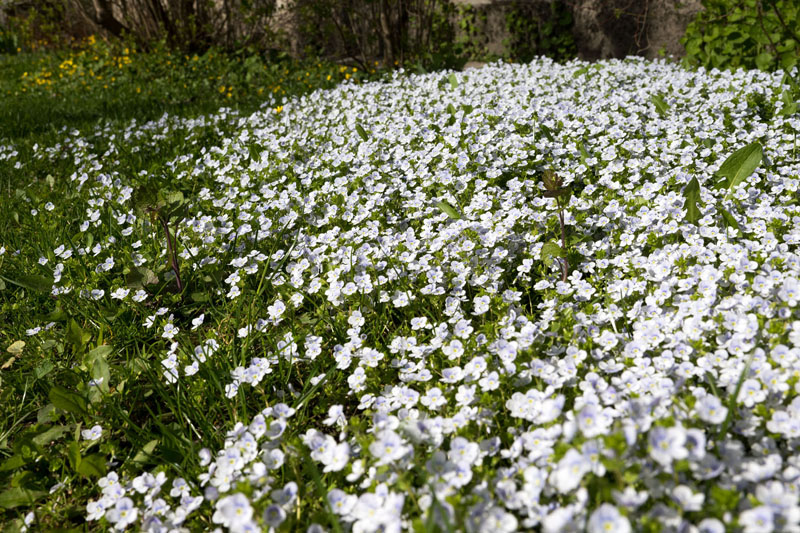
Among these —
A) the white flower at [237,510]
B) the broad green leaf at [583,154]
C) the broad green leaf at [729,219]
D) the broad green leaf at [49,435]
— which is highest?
the broad green leaf at [583,154]

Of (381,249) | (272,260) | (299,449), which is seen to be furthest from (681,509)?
(272,260)

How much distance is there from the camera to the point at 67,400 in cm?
229

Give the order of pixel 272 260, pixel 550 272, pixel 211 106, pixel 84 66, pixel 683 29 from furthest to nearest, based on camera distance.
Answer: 1. pixel 84 66
2. pixel 683 29
3. pixel 211 106
4. pixel 272 260
5. pixel 550 272

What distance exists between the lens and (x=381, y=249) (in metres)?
3.02

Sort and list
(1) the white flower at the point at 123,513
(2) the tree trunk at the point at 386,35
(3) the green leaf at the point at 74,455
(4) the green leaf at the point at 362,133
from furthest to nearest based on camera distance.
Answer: (2) the tree trunk at the point at 386,35
(4) the green leaf at the point at 362,133
(3) the green leaf at the point at 74,455
(1) the white flower at the point at 123,513

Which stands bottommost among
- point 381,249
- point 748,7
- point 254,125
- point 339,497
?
point 339,497

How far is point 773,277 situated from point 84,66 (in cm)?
1102

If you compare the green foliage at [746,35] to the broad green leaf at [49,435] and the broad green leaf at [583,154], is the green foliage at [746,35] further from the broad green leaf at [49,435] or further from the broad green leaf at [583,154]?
the broad green leaf at [49,435]

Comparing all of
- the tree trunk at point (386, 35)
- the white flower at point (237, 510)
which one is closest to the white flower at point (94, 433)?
the white flower at point (237, 510)

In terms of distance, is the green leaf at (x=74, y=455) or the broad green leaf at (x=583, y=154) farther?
the broad green leaf at (x=583, y=154)

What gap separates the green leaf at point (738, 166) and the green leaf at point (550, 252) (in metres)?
1.06

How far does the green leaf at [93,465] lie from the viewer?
81.7 inches

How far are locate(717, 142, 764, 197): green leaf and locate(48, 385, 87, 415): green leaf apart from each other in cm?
313

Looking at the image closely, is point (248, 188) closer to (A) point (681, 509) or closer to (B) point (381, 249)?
(B) point (381, 249)
